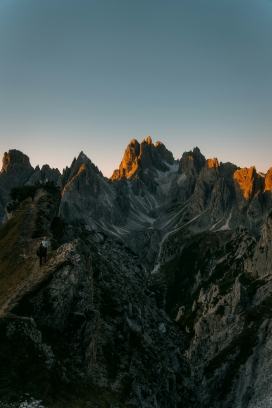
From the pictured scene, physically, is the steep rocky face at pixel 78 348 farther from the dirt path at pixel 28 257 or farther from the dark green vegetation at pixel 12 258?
the dark green vegetation at pixel 12 258

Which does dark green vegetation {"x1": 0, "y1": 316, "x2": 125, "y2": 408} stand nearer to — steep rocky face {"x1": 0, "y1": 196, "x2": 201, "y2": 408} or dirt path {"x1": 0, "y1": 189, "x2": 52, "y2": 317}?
steep rocky face {"x1": 0, "y1": 196, "x2": 201, "y2": 408}

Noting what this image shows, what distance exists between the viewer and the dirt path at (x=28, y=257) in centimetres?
3588

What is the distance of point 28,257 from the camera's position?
4966cm

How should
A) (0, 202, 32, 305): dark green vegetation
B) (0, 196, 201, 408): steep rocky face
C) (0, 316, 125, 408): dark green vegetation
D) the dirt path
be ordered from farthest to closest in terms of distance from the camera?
1. (0, 202, 32, 305): dark green vegetation
2. the dirt path
3. (0, 196, 201, 408): steep rocky face
4. (0, 316, 125, 408): dark green vegetation

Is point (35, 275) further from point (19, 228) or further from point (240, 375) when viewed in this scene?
point (240, 375)

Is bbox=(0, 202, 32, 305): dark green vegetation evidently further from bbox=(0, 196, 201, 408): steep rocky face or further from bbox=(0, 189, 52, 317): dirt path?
bbox=(0, 196, 201, 408): steep rocky face

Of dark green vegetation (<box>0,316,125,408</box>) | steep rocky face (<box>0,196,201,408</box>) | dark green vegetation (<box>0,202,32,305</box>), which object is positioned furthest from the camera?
dark green vegetation (<box>0,202,32,305</box>)

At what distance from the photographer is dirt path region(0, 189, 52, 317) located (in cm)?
3588

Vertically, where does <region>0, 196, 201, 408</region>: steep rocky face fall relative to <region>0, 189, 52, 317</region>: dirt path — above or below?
below

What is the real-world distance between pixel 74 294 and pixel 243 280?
153 metres

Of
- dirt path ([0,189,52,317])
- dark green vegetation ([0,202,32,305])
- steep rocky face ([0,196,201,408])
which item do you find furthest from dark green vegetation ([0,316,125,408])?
dark green vegetation ([0,202,32,305])

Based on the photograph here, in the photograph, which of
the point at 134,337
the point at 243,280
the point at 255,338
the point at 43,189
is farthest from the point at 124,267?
the point at 243,280

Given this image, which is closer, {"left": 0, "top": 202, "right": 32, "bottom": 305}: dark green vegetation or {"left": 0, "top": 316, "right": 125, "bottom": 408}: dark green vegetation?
{"left": 0, "top": 316, "right": 125, "bottom": 408}: dark green vegetation

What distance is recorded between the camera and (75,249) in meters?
42.3
